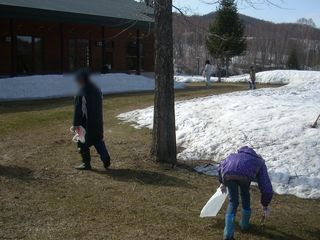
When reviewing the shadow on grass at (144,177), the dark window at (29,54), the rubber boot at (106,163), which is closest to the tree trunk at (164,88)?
the shadow on grass at (144,177)

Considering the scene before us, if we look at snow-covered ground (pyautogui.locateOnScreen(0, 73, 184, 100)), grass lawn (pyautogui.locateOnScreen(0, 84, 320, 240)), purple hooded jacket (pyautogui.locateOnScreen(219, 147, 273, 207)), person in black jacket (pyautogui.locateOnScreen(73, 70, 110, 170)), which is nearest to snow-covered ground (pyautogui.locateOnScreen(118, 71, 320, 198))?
grass lawn (pyautogui.locateOnScreen(0, 84, 320, 240))

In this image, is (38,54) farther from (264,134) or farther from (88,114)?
(88,114)

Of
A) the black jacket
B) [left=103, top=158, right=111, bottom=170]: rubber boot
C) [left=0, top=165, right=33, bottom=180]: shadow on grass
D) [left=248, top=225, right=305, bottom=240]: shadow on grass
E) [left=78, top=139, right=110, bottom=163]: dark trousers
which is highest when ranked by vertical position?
the black jacket

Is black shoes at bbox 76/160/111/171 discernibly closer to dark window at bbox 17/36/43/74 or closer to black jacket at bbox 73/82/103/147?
black jacket at bbox 73/82/103/147

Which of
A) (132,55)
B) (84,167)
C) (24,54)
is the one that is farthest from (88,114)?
(132,55)

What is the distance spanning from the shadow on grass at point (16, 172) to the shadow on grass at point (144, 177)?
1085 millimetres

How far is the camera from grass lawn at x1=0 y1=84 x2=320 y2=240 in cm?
564

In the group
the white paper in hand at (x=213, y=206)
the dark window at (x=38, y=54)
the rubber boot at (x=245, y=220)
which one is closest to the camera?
the rubber boot at (x=245, y=220)

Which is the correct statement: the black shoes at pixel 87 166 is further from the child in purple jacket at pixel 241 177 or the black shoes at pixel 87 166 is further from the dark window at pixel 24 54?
the dark window at pixel 24 54

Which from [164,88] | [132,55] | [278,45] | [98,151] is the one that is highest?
[278,45]

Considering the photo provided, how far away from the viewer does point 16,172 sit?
26.7 ft

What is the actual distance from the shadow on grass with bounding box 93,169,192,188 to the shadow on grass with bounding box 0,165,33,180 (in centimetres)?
108

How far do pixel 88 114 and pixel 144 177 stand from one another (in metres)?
1.37

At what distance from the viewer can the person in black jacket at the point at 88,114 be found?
8133mm
